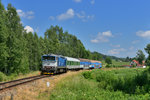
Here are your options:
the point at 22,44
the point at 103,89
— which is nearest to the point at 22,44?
the point at 22,44

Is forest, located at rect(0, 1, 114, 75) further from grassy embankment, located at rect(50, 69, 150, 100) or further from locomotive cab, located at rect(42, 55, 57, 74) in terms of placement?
grassy embankment, located at rect(50, 69, 150, 100)

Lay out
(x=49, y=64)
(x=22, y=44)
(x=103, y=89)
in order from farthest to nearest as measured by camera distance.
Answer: (x=22, y=44) < (x=49, y=64) < (x=103, y=89)

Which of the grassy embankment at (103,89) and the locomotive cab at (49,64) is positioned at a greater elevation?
the locomotive cab at (49,64)

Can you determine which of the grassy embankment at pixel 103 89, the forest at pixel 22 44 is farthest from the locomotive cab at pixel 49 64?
the forest at pixel 22 44

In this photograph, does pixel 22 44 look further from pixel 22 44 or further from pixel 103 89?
A: pixel 103 89

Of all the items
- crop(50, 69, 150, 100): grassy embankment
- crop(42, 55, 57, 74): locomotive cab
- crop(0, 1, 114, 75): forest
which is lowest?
crop(50, 69, 150, 100): grassy embankment

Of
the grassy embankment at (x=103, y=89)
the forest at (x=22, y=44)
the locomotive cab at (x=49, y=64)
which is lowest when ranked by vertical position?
the grassy embankment at (x=103, y=89)

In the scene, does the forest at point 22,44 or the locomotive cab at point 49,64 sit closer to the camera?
the locomotive cab at point 49,64

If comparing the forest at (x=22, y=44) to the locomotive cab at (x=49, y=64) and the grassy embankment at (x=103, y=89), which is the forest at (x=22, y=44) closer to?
the locomotive cab at (x=49, y=64)

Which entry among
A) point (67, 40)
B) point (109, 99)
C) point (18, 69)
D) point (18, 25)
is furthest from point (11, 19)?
point (67, 40)

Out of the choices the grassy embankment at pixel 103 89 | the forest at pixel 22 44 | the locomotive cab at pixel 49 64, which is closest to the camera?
the grassy embankment at pixel 103 89

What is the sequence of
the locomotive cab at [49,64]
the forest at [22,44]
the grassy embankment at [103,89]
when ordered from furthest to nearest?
the forest at [22,44], the locomotive cab at [49,64], the grassy embankment at [103,89]

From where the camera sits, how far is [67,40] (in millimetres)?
67625

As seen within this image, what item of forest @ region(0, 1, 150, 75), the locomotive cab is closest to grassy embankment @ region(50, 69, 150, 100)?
the locomotive cab
